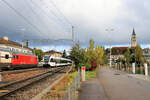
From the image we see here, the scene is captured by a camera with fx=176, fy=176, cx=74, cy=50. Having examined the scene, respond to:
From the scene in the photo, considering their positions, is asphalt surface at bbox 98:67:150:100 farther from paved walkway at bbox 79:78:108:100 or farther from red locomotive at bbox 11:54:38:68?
red locomotive at bbox 11:54:38:68

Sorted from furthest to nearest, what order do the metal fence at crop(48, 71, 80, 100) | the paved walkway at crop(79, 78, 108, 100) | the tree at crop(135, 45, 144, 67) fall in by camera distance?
the tree at crop(135, 45, 144, 67)
the paved walkway at crop(79, 78, 108, 100)
the metal fence at crop(48, 71, 80, 100)

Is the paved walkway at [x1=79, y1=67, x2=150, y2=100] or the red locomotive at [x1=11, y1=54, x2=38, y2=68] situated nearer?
the paved walkway at [x1=79, y1=67, x2=150, y2=100]

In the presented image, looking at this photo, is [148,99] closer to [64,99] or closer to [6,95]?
[64,99]

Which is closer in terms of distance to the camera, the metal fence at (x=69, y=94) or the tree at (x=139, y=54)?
the metal fence at (x=69, y=94)

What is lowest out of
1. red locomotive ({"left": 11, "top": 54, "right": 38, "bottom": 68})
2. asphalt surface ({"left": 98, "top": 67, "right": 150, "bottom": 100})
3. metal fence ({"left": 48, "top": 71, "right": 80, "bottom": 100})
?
asphalt surface ({"left": 98, "top": 67, "right": 150, "bottom": 100})

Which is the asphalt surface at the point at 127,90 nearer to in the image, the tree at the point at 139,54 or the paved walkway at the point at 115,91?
the paved walkway at the point at 115,91

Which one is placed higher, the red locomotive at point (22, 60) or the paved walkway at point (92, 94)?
the red locomotive at point (22, 60)

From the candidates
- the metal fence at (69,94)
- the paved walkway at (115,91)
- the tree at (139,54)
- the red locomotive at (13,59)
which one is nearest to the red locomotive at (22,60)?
the red locomotive at (13,59)

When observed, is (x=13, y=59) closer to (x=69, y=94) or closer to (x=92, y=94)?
(x=92, y=94)

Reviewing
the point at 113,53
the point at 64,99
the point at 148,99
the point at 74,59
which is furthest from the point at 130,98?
the point at 113,53

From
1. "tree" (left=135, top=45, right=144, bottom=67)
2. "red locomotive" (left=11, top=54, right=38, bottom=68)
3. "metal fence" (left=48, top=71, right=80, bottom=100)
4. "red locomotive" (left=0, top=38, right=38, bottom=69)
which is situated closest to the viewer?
"metal fence" (left=48, top=71, right=80, bottom=100)

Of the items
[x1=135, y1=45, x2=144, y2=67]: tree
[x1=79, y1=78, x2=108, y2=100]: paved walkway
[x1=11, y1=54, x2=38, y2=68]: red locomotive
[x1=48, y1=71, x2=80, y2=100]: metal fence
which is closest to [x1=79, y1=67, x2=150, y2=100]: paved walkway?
[x1=79, y1=78, x2=108, y2=100]: paved walkway

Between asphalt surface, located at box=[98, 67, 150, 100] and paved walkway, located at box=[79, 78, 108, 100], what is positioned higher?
paved walkway, located at box=[79, 78, 108, 100]

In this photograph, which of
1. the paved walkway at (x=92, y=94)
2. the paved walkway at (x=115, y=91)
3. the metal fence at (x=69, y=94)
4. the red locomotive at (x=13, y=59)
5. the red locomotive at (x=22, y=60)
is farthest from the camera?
the red locomotive at (x=22, y=60)
